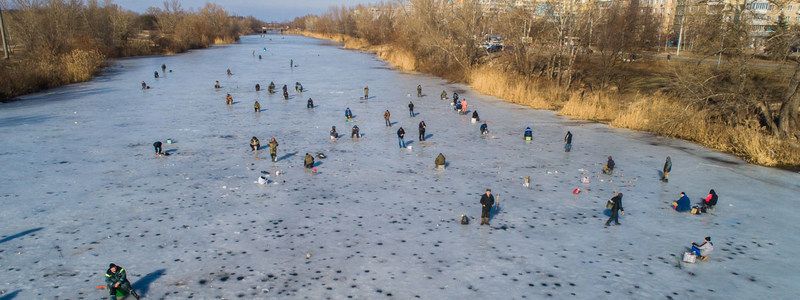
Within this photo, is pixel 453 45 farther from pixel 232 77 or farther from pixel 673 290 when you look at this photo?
pixel 673 290

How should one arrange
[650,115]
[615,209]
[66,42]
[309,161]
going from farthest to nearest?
[66,42] < [650,115] < [309,161] < [615,209]

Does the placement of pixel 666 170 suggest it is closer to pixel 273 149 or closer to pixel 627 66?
pixel 273 149

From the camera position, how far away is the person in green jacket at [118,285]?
8.40 metres

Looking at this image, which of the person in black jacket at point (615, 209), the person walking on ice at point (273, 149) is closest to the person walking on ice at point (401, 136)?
the person walking on ice at point (273, 149)

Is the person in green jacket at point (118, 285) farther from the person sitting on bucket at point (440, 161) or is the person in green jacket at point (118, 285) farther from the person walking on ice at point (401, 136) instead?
the person walking on ice at point (401, 136)

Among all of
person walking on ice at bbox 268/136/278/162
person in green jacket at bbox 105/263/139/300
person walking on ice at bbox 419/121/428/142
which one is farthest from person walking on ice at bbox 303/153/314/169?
person in green jacket at bbox 105/263/139/300

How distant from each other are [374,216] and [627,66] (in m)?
35.8

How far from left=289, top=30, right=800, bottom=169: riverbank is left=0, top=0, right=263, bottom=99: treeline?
30.8 m

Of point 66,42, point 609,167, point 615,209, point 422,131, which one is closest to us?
point 615,209

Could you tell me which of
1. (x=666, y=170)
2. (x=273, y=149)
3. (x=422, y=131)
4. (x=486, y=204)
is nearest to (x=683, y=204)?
(x=666, y=170)

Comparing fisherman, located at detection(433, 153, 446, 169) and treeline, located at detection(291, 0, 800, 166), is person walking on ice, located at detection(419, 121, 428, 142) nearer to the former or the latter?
fisherman, located at detection(433, 153, 446, 169)

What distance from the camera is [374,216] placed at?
12398 millimetres

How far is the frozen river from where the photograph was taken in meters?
9.29

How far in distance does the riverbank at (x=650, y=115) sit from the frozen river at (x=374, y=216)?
A: 0.87 metres
